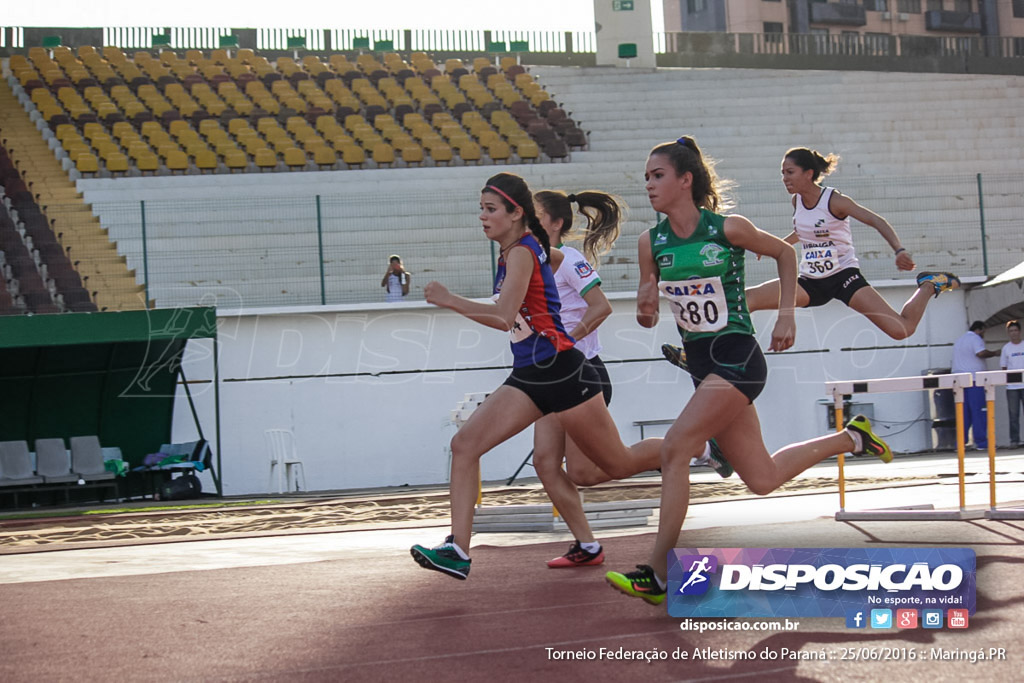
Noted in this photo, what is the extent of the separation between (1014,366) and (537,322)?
11918 millimetres

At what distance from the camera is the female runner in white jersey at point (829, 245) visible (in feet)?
24.6

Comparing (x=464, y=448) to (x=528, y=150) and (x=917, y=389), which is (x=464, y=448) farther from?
(x=528, y=150)

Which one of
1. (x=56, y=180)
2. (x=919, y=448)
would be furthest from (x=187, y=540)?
(x=56, y=180)

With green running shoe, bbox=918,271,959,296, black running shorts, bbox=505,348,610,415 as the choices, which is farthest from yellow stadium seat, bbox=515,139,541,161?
black running shorts, bbox=505,348,610,415

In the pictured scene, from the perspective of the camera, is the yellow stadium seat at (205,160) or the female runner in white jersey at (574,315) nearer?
the female runner in white jersey at (574,315)

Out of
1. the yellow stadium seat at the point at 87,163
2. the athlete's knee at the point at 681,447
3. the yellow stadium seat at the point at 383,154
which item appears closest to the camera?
the athlete's knee at the point at 681,447

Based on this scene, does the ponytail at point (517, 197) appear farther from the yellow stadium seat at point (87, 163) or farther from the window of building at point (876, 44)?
the window of building at point (876, 44)

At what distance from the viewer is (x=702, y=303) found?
4.85 m

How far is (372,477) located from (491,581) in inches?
408

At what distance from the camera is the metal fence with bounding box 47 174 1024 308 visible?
632 inches

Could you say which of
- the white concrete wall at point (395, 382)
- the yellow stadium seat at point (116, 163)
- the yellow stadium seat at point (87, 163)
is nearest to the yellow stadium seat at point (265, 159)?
the yellow stadium seat at point (116, 163)

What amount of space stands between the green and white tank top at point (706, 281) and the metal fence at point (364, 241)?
11.3 m

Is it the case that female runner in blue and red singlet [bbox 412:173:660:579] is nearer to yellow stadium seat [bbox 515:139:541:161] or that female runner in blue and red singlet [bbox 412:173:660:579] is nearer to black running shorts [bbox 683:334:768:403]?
black running shorts [bbox 683:334:768:403]

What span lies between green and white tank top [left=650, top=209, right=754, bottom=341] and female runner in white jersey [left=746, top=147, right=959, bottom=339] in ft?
8.59
